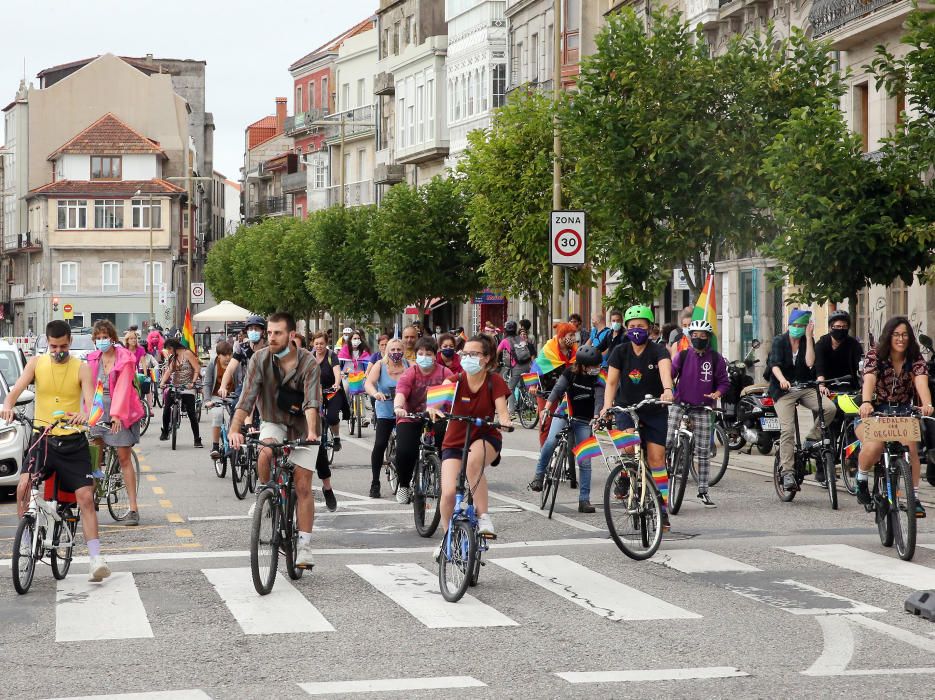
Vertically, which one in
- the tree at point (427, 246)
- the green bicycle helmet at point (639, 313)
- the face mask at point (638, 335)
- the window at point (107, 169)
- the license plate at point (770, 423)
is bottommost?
the license plate at point (770, 423)

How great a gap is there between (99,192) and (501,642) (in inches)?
3856

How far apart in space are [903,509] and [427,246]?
4220 cm

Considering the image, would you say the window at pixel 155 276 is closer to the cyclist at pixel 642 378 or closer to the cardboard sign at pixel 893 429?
the cyclist at pixel 642 378

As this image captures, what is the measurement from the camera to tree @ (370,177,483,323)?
54281mm

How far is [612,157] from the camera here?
2703 centimetres

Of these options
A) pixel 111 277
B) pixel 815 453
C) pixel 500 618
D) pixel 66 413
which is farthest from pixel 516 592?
pixel 111 277

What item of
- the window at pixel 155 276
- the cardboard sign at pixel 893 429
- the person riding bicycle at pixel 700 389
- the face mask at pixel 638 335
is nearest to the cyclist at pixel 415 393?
the face mask at pixel 638 335

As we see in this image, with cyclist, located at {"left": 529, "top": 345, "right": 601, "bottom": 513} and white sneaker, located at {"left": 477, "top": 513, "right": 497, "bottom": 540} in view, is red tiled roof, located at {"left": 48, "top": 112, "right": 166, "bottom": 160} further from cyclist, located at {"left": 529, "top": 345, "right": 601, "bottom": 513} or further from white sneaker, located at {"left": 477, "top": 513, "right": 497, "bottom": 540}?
white sneaker, located at {"left": 477, "top": 513, "right": 497, "bottom": 540}

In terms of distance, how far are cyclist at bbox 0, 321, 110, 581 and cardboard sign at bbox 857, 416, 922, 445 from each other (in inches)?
216

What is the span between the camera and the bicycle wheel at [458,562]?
1056 centimetres

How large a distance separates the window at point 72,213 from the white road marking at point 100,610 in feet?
312

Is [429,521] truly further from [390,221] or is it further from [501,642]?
[390,221]

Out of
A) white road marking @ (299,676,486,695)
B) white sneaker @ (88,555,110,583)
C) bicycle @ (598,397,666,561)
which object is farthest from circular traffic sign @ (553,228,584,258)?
white road marking @ (299,676,486,695)

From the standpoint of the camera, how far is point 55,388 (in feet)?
38.9
